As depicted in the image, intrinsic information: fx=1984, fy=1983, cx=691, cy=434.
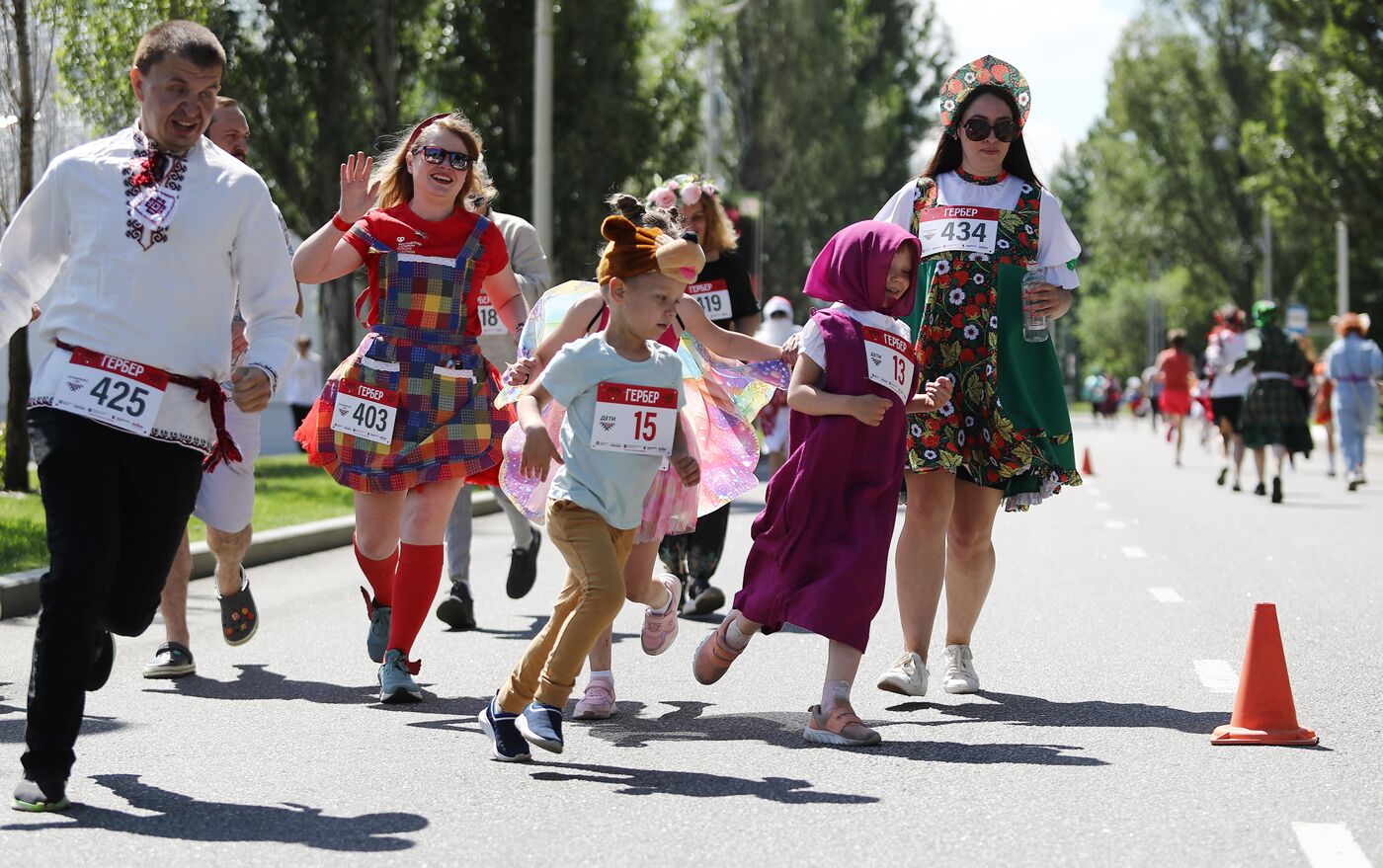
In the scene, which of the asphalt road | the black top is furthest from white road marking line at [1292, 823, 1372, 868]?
the black top

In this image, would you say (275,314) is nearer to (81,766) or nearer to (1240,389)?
(81,766)

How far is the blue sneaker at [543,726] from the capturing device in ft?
17.9

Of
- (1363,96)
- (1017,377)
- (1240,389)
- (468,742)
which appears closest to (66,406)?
(468,742)

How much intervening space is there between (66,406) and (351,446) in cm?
178

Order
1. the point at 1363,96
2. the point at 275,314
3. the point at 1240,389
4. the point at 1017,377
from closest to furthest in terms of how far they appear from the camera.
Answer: the point at 275,314 → the point at 1017,377 → the point at 1240,389 → the point at 1363,96

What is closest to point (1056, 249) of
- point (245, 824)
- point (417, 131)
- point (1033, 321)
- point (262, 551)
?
point (1033, 321)

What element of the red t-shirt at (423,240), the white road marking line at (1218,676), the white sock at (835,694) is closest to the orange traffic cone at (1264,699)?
the white road marking line at (1218,676)

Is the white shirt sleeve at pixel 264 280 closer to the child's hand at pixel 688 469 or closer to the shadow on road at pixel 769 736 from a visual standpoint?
the child's hand at pixel 688 469

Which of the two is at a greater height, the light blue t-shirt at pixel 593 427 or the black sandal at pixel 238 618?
the light blue t-shirt at pixel 593 427

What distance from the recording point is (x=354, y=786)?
5230 millimetres

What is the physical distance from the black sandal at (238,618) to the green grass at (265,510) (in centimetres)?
172

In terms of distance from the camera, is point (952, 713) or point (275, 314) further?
point (952, 713)

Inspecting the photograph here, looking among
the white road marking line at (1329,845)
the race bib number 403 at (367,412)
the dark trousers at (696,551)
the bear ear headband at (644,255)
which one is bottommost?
the white road marking line at (1329,845)

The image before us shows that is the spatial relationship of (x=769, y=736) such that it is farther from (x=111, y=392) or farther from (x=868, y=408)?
(x=111, y=392)
